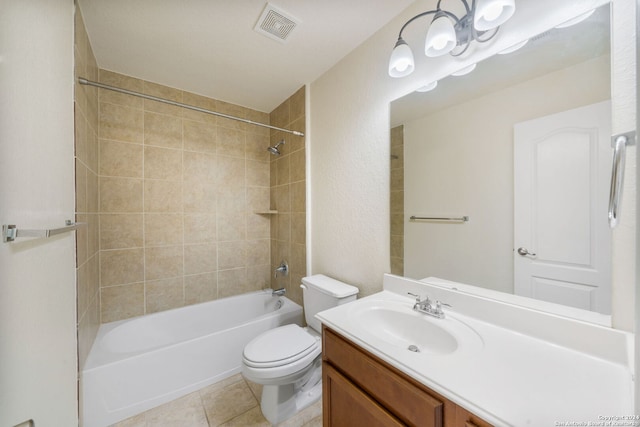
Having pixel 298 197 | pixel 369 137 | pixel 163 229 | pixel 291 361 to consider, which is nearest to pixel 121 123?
pixel 163 229

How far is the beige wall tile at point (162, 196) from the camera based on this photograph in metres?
1.97

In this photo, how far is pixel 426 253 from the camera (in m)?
1.24

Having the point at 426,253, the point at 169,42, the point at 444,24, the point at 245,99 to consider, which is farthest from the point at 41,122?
the point at 245,99

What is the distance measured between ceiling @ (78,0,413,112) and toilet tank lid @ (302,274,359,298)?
1487 millimetres

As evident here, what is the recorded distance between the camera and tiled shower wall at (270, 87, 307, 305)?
2.09 m

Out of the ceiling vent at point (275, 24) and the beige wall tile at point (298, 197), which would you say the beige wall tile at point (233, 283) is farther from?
the ceiling vent at point (275, 24)

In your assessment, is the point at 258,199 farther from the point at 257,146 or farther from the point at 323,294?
the point at 323,294

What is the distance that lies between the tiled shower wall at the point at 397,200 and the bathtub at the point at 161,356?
1.14 meters

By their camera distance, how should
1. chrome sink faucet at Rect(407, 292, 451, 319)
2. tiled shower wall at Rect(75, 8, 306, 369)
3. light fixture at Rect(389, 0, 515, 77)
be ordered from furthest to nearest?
tiled shower wall at Rect(75, 8, 306, 369)
chrome sink faucet at Rect(407, 292, 451, 319)
light fixture at Rect(389, 0, 515, 77)

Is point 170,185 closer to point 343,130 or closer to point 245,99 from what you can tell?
point 245,99

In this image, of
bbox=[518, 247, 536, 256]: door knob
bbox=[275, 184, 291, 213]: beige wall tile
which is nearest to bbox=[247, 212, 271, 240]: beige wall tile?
bbox=[275, 184, 291, 213]: beige wall tile

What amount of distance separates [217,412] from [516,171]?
2065mm

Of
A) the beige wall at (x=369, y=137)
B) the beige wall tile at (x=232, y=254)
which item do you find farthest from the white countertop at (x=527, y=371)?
the beige wall tile at (x=232, y=254)

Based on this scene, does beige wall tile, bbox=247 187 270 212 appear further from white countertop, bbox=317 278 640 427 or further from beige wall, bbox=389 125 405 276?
white countertop, bbox=317 278 640 427
